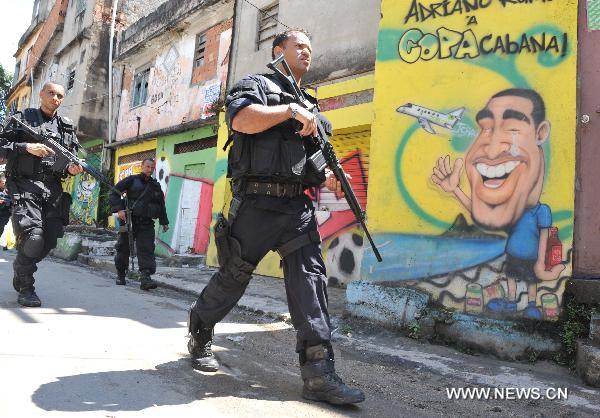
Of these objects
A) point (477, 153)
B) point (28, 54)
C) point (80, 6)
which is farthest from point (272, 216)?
point (28, 54)

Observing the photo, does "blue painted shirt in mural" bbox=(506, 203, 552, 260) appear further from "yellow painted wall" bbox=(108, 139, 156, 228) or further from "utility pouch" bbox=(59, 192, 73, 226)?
"yellow painted wall" bbox=(108, 139, 156, 228)

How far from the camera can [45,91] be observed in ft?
13.8

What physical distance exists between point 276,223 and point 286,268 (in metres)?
0.24

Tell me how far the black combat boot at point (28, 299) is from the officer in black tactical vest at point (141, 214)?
1725 mm

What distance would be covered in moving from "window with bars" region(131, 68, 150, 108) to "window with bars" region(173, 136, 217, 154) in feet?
9.35

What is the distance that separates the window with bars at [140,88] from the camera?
13.4 meters

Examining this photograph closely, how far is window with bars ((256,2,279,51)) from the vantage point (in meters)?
8.62

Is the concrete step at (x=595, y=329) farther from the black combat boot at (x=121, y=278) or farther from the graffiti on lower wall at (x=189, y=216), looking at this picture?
the graffiti on lower wall at (x=189, y=216)

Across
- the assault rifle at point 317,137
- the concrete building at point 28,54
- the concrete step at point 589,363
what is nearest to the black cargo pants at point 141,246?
the assault rifle at point 317,137

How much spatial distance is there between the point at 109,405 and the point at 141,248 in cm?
408

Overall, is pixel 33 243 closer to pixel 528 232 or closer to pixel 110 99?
pixel 528 232

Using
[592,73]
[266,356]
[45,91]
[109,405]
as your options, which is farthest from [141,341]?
[592,73]

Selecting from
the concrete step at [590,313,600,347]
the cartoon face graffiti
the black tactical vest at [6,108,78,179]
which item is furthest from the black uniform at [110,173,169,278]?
the concrete step at [590,313,600,347]

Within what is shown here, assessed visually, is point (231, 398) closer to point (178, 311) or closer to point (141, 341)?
point (141, 341)
